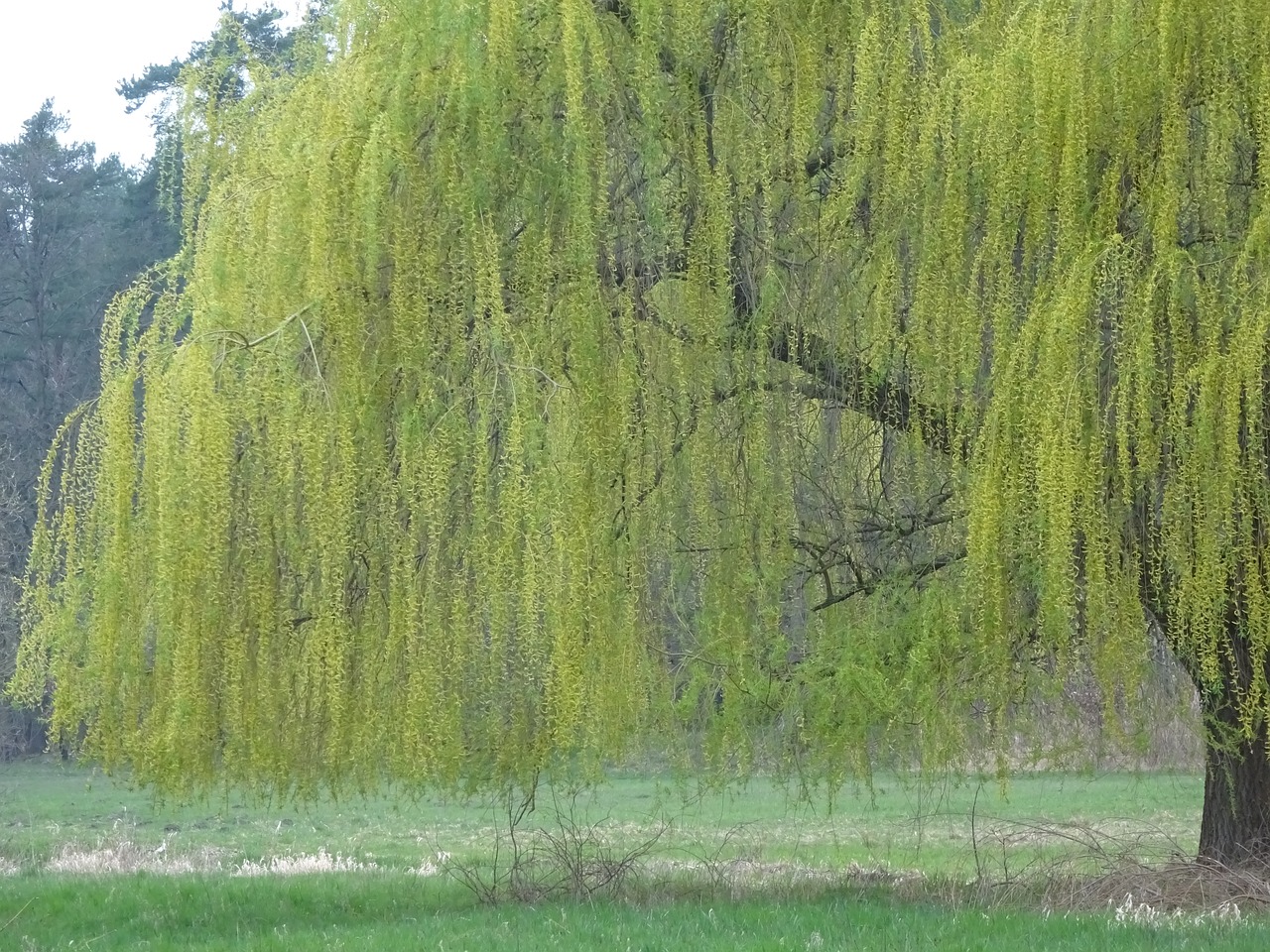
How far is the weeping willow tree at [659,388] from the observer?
5270 millimetres

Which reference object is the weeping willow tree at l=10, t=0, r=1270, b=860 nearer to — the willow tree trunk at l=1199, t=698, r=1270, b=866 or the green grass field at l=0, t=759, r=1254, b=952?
the willow tree trunk at l=1199, t=698, r=1270, b=866

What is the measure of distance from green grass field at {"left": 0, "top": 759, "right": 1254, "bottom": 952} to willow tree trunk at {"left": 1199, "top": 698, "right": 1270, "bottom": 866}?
1.27 feet

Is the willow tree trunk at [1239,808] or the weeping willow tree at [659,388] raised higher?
the weeping willow tree at [659,388]

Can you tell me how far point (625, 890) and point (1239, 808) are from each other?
3174 mm

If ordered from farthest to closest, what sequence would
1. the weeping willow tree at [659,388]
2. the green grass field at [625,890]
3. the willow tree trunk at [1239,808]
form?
the willow tree trunk at [1239,808] → the green grass field at [625,890] → the weeping willow tree at [659,388]

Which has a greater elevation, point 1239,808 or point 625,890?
point 1239,808

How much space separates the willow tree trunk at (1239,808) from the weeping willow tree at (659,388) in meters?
0.36

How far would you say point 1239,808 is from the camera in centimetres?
705

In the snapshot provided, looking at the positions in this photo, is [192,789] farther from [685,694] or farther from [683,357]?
[683,357]

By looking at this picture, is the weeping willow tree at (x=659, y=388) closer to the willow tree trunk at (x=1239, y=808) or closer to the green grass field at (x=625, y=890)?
the willow tree trunk at (x=1239, y=808)

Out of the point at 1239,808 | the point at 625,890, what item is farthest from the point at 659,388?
the point at 1239,808

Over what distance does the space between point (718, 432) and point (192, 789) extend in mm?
2624

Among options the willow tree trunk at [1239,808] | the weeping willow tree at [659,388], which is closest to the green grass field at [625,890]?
the willow tree trunk at [1239,808]

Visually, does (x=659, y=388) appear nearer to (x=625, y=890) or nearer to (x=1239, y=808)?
(x=625, y=890)
